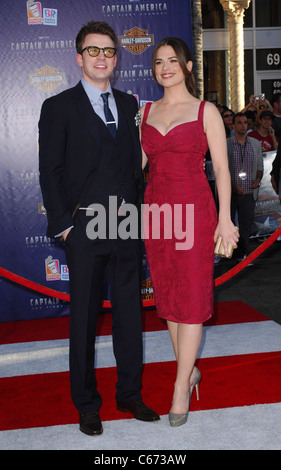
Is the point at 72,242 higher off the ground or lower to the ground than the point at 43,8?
A: lower

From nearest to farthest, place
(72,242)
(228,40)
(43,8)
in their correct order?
(72,242), (43,8), (228,40)

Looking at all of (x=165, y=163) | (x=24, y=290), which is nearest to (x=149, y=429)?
(x=165, y=163)

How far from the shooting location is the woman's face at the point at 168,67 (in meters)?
3.07

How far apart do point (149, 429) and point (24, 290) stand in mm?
2607

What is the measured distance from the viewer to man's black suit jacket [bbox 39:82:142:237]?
9.67 ft

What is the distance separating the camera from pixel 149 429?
3092 millimetres

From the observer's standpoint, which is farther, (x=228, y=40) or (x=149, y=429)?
(x=228, y=40)

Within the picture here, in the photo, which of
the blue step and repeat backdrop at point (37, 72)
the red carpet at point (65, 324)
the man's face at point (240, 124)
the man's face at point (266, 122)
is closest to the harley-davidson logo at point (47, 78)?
the blue step and repeat backdrop at point (37, 72)

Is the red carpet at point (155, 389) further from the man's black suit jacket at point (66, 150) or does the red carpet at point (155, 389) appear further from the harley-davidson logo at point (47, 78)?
the harley-davidson logo at point (47, 78)
